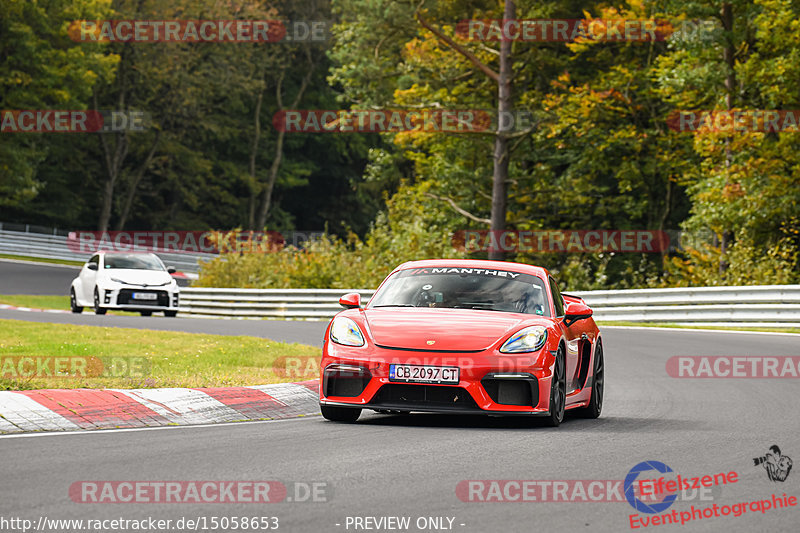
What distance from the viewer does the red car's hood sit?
9766mm

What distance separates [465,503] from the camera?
6469 millimetres

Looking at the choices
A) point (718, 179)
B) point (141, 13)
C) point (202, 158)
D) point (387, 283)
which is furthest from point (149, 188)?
point (387, 283)

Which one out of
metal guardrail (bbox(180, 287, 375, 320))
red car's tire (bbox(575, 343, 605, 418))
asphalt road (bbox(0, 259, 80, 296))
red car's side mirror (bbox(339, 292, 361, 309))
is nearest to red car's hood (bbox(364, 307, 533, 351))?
red car's side mirror (bbox(339, 292, 361, 309))

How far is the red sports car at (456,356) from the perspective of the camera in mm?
9641

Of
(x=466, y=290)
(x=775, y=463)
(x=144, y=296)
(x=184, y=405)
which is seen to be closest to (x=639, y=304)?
(x=144, y=296)

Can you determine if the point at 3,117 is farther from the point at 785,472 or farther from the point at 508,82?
the point at 785,472

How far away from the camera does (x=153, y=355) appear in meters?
15.4

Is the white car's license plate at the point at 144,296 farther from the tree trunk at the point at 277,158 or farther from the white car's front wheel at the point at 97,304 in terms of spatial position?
the tree trunk at the point at 277,158

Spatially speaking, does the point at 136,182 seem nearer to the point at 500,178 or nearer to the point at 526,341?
the point at 500,178

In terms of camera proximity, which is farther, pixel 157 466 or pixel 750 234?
pixel 750 234

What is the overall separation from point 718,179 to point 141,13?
148 ft

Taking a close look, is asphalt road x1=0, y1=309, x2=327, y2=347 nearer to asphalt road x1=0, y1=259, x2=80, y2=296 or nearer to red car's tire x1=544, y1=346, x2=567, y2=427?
red car's tire x1=544, y1=346, x2=567, y2=427

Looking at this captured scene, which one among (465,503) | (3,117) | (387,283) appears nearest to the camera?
(465,503)

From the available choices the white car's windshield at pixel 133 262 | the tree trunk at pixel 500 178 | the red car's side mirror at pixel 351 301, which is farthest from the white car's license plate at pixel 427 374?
the tree trunk at pixel 500 178
